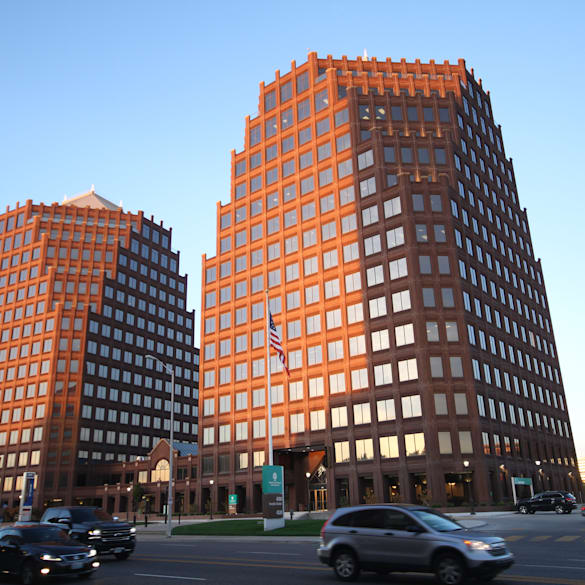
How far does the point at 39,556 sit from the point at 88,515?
24.0 feet

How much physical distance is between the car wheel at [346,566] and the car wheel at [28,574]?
7.81 meters

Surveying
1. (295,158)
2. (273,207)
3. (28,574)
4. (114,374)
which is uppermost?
(295,158)

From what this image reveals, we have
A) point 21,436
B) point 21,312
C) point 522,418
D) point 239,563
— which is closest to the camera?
point 239,563

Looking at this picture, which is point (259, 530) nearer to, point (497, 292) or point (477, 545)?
point (477, 545)

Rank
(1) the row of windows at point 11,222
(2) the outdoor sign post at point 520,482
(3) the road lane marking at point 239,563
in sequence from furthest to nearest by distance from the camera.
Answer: (1) the row of windows at point 11,222, (2) the outdoor sign post at point 520,482, (3) the road lane marking at point 239,563

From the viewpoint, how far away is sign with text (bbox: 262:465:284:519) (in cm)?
3806

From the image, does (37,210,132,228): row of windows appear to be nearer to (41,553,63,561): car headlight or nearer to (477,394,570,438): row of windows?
(477,394,570,438): row of windows

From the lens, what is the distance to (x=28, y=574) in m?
15.6

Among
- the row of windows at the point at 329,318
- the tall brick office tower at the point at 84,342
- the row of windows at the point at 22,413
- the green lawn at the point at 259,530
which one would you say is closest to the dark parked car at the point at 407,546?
the green lawn at the point at 259,530

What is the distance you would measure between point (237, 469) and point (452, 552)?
6742cm

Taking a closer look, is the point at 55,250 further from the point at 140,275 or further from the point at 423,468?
the point at 423,468

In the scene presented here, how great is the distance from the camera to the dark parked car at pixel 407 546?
13.2 meters

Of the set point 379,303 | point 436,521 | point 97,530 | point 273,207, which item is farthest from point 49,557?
point 273,207

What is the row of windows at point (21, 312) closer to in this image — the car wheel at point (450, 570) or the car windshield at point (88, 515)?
the car windshield at point (88, 515)
